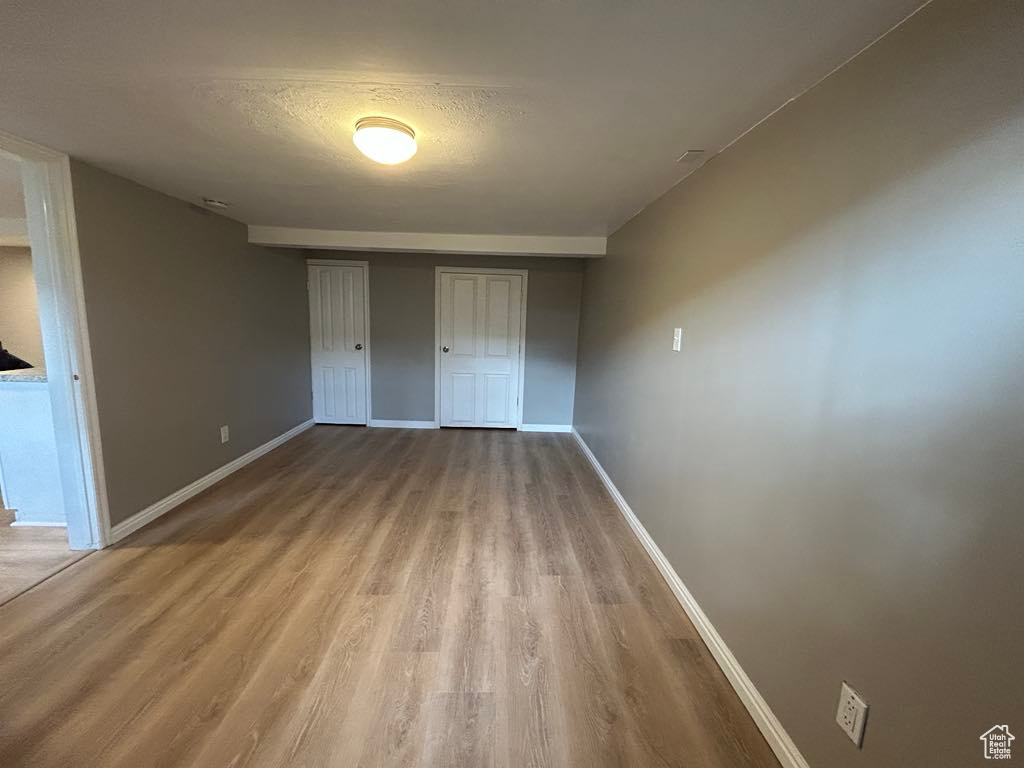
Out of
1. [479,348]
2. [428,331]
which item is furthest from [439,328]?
[479,348]

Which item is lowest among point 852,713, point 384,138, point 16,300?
point 852,713

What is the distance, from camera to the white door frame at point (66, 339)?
6.46ft

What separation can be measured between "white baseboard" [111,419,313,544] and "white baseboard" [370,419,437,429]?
106cm

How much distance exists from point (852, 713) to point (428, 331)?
4.47 m

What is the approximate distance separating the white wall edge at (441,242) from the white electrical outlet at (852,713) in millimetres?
3330

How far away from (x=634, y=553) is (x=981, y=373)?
1.94 metres

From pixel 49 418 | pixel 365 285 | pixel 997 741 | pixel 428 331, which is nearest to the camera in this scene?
pixel 997 741

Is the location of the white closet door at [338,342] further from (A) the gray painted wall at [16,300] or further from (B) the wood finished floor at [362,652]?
(A) the gray painted wall at [16,300]

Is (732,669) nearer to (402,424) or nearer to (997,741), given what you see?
(997,741)

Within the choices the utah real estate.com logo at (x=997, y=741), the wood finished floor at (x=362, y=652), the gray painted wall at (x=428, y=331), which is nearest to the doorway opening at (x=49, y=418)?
the wood finished floor at (x=362, y=652)

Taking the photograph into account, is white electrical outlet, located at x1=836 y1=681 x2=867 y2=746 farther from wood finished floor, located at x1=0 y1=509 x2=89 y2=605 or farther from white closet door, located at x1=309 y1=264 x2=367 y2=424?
white closet door, located at x1=309 y1=264 x2=367 y2=424

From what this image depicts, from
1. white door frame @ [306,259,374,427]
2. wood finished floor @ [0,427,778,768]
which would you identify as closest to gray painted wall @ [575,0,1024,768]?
wood finished floor @ [0,427,778,768]

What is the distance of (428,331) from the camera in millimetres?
4824

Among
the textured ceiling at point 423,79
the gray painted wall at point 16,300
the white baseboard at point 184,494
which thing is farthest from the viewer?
the gray painted wall at point 16,300
